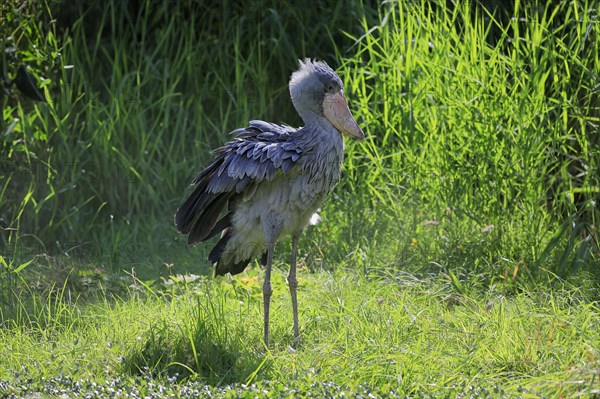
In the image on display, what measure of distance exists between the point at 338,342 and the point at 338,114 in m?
1.06

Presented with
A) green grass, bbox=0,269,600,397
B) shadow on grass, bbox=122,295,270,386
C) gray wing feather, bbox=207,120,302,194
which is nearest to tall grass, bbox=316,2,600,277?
green grass, bbox=0,269,600,397

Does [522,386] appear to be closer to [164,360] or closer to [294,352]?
[294,352]

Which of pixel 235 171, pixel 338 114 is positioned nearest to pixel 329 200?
pixel 338 114

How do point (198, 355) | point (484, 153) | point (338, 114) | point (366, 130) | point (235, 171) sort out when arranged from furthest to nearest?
point (366, 130) → point (484, 153) → point (338, 114) → point (235, 171) → point (198, 355)

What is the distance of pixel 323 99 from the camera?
4.59m

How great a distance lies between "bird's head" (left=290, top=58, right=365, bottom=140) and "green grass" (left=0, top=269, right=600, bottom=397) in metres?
0.87

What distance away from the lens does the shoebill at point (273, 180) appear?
14.6ft

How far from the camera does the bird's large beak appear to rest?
458cm

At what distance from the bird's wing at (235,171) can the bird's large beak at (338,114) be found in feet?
0.66

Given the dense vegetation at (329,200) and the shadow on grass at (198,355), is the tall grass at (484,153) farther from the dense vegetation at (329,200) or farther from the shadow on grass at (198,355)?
the shadow on grass at (198,355)

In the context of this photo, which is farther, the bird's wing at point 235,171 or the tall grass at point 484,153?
the tall grass at point 484,153

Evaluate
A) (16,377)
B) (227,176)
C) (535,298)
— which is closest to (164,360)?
(16,377)

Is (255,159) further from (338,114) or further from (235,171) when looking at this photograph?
(338,114)

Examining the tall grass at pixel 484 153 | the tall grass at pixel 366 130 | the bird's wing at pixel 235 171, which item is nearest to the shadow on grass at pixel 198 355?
the bird's wing at pixel 235 171
